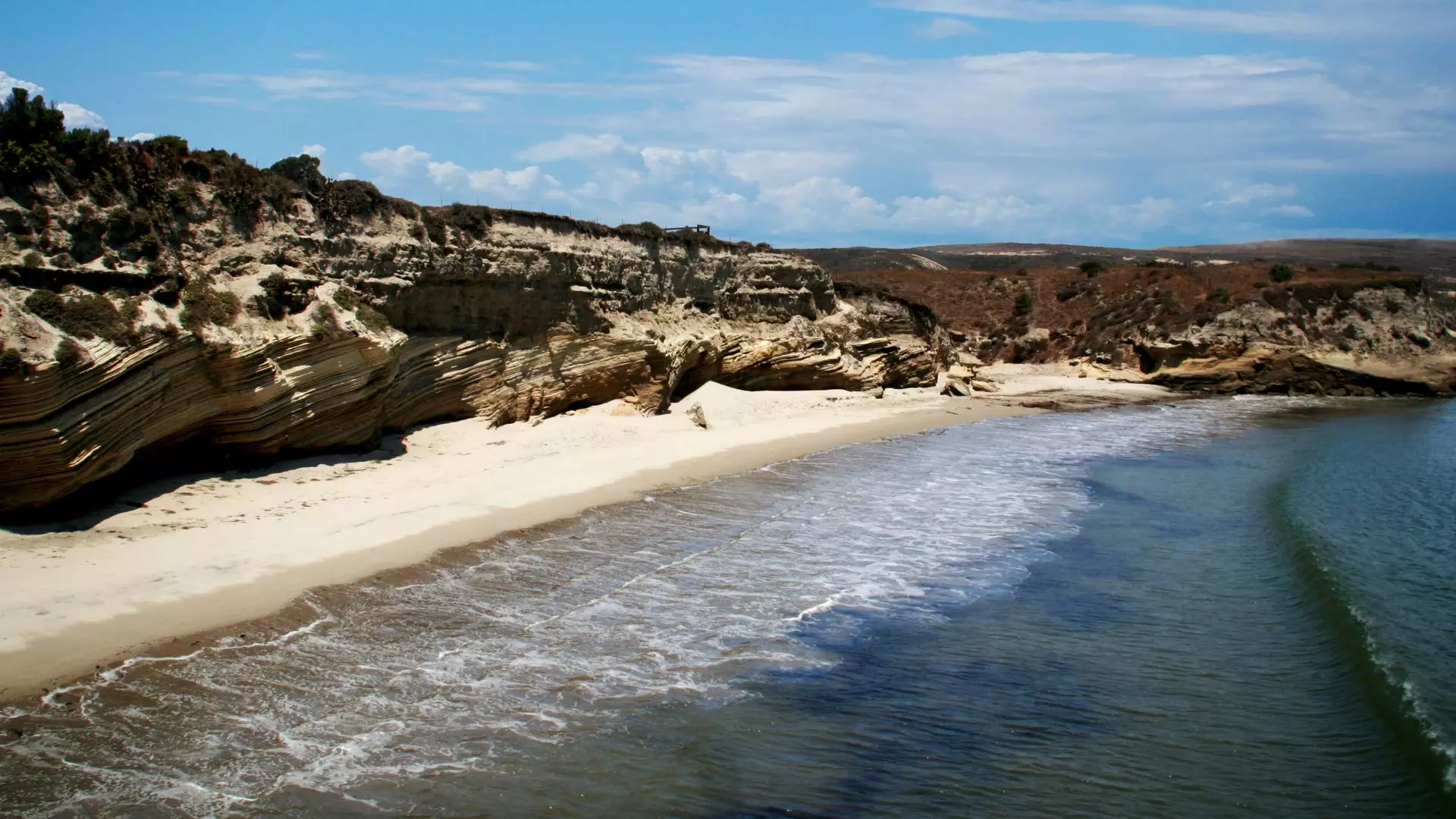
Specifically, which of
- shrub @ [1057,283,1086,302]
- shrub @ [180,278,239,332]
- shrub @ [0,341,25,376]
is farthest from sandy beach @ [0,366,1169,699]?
shrub @ [1057,283,1086,302]

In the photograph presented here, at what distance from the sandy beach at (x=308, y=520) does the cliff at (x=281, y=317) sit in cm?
70

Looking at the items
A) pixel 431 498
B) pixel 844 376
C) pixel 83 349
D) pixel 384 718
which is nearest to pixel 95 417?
pixel 83 349

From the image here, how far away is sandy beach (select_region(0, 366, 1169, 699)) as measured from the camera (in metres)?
9.04

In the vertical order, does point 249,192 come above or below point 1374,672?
above

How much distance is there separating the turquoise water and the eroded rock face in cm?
430

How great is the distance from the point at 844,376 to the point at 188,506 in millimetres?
20765

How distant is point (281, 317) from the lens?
573 inches

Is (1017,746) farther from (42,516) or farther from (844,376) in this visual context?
(844,376)

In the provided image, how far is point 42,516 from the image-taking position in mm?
11367

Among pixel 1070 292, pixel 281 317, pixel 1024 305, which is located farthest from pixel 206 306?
pixel 1070 292

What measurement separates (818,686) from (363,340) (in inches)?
391

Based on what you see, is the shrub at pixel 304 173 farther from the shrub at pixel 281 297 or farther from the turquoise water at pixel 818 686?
the turquoise water at pixel 818 686

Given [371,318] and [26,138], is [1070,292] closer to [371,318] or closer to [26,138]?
[371,318]

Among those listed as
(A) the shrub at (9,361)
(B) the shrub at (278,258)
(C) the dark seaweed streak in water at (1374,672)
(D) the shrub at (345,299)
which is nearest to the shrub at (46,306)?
(A) the shrub at (9,361)
